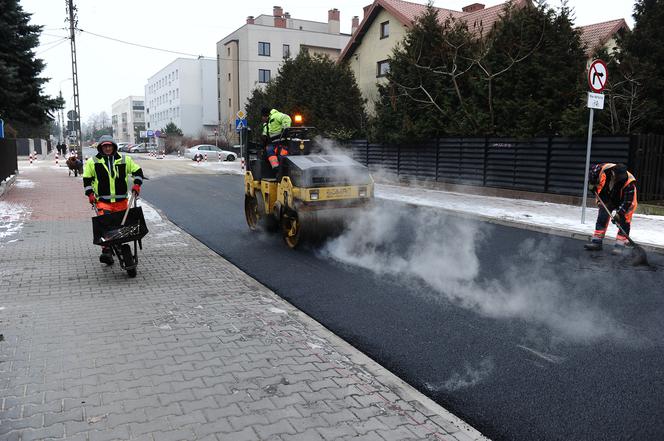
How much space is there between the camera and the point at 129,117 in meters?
125

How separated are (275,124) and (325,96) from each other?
1713 centimetres

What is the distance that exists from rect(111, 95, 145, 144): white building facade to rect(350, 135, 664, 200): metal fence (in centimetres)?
9955

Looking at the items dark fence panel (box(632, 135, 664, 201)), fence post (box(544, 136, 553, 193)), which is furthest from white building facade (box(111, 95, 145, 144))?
dark fence panel (box(632, 135, 664, 201))

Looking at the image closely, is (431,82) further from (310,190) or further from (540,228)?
(310,190)

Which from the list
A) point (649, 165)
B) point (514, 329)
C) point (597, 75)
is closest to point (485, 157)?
point (649, 165)

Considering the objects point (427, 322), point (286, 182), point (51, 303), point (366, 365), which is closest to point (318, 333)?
point (366, 365)

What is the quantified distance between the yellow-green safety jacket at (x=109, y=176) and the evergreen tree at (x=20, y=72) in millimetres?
11230

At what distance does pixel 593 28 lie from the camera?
26.5m

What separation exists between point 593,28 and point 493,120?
49.6 ft

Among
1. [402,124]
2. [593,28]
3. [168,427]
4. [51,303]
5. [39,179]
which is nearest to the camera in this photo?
[168,427]

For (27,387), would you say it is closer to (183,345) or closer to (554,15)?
(183,345)

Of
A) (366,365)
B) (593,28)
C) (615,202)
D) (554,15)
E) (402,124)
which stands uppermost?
(593,28)

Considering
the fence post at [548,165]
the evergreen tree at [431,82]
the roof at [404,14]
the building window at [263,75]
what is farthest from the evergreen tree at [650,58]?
the building window at [263,75]

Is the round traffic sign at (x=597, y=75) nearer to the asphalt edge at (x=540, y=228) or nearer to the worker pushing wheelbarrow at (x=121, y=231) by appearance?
the asphalt edge at (x=540, y=228)
